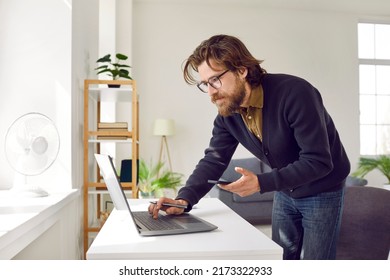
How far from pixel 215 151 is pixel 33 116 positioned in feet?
2.45

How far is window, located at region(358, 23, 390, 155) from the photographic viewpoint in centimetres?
186

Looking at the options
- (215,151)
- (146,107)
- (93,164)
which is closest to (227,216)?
(215,151)

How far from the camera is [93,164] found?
8.49 ft

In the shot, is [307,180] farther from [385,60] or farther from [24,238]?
[385,60]

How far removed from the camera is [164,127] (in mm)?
4207

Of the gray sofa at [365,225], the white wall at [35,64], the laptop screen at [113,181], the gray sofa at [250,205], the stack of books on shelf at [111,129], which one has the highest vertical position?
the white wall at [35,64]

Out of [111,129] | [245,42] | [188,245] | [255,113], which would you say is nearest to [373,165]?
[245,42]

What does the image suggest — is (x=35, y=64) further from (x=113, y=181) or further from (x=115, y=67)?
(x=113, y=181)

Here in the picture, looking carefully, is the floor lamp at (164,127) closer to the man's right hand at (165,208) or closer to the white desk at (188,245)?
the man's right hand at (165,208)

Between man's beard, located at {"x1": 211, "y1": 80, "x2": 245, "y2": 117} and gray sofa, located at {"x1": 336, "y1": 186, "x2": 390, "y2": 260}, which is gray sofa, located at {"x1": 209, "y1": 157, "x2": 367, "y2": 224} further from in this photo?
man's beard, located at {"x1": 211, "y1": 80, "x2": 245, "y2": 117}

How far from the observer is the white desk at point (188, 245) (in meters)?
0.77

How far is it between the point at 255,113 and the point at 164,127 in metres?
3.12

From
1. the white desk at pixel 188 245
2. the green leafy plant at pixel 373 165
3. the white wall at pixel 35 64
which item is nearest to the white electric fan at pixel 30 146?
the white wall at pixel 35 64

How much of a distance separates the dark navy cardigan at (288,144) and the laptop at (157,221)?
0.38ft
